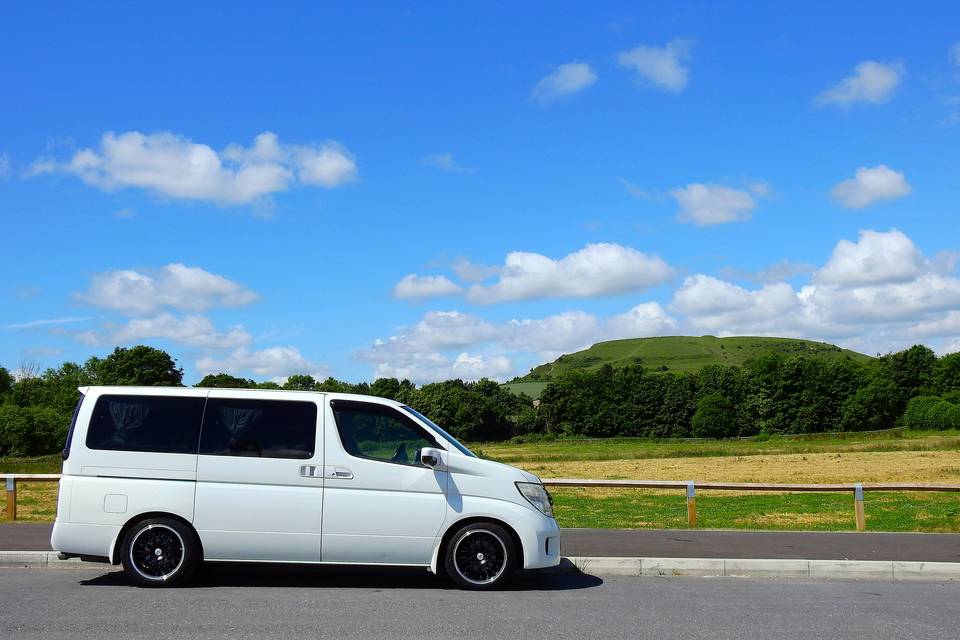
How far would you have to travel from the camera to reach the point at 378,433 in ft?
31.1

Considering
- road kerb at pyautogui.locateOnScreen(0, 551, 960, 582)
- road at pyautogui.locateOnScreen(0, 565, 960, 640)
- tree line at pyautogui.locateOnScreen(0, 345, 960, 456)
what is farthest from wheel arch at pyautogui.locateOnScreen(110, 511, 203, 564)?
tree line at pyautogui.locateOnScreen(0, 345, 960, 456)

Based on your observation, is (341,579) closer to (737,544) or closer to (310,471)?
(310,471)

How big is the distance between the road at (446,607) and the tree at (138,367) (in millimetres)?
77499

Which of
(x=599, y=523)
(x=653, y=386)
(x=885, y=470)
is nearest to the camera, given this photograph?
(x=599, y=523)

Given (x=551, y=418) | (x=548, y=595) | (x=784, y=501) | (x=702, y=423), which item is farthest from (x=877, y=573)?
(x=551, y=418)

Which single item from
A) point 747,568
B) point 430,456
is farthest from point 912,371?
point 430,456

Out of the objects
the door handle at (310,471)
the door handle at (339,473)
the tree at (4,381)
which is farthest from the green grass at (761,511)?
the tree at (4,381)

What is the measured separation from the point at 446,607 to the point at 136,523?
3419 millimetres

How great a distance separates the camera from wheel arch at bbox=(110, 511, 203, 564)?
9.11m

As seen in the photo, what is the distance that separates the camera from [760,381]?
371 ft

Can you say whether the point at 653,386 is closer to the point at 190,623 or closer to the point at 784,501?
the point at 784,501

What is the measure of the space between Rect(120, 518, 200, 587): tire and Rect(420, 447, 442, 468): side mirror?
2.52 meters

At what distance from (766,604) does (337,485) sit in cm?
449

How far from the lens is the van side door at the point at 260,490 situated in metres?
9.09
